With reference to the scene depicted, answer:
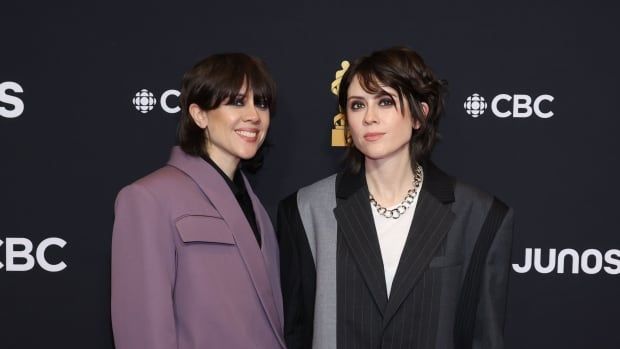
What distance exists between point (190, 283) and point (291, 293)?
371 millimetres

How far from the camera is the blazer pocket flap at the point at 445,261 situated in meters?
1.66

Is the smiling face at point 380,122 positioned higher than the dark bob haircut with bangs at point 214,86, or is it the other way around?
the dark bob haircut with bangs at point 214,86

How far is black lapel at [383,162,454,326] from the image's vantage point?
64.1 inches

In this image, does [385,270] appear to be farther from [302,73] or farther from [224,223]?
[302,73]

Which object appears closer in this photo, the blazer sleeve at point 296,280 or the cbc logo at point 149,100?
the blazer sleeve at point 296,280

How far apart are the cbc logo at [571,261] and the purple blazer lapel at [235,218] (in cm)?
103

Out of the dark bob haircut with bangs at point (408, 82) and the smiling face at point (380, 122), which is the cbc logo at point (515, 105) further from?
the smiling face at point (380, 122)

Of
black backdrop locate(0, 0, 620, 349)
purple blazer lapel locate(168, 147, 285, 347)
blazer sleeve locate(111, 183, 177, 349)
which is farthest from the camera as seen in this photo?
black backdrop locate(0, 0, 620, 349)

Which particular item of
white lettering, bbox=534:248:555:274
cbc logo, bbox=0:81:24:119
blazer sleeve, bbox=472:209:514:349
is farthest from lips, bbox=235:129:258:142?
white lettering, bbox=534:248:555:274

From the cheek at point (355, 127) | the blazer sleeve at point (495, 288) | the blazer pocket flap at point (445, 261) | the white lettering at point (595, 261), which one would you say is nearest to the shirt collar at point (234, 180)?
the cheek at point (355, 127)

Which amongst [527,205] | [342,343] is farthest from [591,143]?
[342,343]

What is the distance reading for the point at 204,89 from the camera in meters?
1.66

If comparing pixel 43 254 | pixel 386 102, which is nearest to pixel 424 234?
pixel 386 102

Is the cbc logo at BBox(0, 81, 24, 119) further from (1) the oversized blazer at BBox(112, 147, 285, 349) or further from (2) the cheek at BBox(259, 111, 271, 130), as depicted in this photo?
(2) the cheek at BBox(259, 111, 271, 130)
